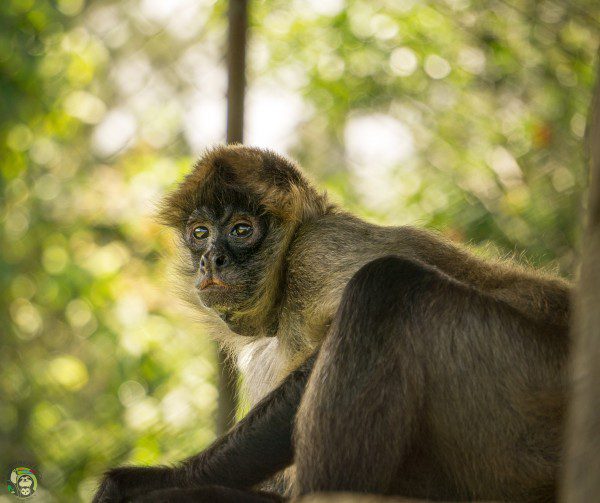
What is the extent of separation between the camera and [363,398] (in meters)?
3.79

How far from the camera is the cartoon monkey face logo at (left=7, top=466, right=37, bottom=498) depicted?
20.8 feet

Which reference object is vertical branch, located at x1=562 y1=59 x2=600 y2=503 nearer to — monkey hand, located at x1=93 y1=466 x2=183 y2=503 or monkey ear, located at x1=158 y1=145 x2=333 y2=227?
monkey hand, located at x1=93 y1=466 x2=183 y2=503

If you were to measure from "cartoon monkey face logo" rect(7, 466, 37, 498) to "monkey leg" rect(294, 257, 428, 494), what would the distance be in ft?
10.1

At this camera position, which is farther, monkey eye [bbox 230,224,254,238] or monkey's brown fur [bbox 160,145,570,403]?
monkey eye [bbox 230,224,254,238]

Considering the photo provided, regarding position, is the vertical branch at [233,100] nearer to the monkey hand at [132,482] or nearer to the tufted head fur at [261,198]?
the tufted head fur at [261,198]

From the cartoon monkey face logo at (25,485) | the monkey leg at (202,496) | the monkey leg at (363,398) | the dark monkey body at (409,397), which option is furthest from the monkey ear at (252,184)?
the cartoon monkey face logo at (25,485)

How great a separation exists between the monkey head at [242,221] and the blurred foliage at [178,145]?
8.12 feet

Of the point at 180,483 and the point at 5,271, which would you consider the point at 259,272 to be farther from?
the point at 5,271

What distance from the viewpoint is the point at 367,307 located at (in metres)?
3.90

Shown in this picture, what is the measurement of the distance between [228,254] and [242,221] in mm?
205

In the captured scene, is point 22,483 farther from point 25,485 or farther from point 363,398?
point 363,398

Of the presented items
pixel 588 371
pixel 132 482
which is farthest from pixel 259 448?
pixel 588 371

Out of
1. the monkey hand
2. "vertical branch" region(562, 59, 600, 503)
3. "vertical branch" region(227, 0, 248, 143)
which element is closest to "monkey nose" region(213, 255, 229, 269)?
the monkey hand

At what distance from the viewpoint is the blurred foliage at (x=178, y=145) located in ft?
27.1
